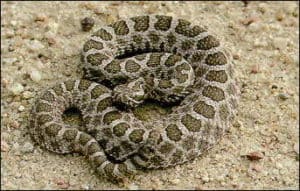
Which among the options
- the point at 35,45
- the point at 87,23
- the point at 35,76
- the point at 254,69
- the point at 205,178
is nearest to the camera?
the point at 205,178

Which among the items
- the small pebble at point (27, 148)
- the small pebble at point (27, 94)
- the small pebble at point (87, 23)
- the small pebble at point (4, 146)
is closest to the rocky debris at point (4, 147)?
the small pebble at point (4, 146)

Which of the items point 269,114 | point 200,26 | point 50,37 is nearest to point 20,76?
point 50,37

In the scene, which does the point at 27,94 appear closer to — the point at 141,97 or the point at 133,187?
the point at 141,97

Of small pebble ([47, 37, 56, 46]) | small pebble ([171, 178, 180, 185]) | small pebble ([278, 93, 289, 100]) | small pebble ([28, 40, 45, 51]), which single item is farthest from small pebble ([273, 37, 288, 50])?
small pebble ([28, 40, 45, 51])

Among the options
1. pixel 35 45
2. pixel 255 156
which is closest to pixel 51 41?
pixel 35 45

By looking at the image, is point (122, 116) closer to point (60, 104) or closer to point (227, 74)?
point (60, 104)

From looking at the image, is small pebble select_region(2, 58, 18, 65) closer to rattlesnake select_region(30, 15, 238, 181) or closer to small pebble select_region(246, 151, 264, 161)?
rattlesnake select_region(30, 15, 238, 181)
